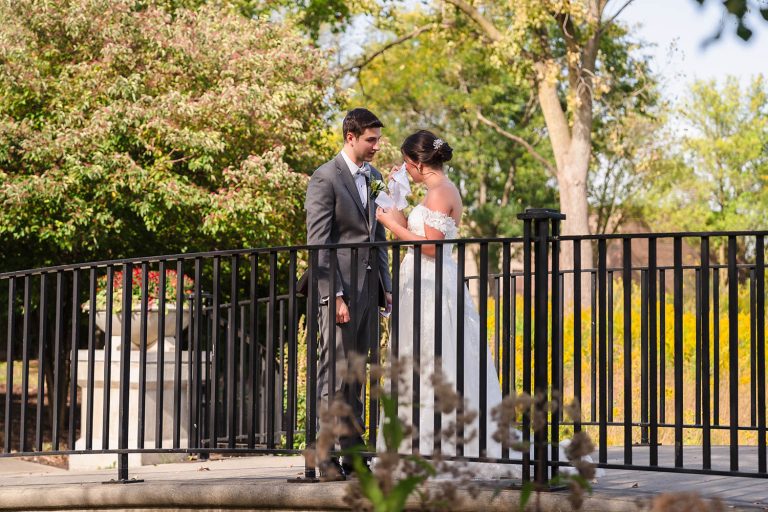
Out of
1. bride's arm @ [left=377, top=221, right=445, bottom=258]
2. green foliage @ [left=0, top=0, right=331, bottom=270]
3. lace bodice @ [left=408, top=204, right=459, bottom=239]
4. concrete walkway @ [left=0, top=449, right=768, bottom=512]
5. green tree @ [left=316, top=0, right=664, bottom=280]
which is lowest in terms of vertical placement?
concrete walkway @ [left=0, top=449, right=768, bottom=512]

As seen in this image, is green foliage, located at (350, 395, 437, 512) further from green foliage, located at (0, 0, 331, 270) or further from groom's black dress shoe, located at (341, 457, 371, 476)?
green foliage, located at (0, 0, 331, 270)

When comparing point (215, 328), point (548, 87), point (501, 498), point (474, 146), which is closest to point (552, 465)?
point (501, 498)

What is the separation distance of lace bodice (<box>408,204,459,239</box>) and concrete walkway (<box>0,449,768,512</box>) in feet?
4.95

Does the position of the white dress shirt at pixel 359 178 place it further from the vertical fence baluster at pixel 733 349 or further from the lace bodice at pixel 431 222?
the vertical fence baluster at pixel 733 349

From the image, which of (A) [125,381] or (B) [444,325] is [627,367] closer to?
(B) [444,325]

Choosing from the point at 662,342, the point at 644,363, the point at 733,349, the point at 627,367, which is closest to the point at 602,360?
the point at 627,367

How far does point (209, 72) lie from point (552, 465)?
10388 mm

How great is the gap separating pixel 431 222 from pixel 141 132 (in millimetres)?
8076

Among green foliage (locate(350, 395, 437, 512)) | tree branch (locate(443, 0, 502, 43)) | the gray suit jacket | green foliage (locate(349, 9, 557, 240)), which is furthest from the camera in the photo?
green foliage (locate(349, 9, 557, 240))

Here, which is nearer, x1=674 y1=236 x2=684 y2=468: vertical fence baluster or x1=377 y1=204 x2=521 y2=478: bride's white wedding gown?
x1=674 y1=236 x2=684 y2=468: vertical fence baluster

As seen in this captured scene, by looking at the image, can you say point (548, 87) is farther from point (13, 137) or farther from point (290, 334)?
point (290, 334)

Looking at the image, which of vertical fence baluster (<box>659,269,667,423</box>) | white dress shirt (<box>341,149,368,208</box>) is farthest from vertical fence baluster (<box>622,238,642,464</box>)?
white dress shirt (<box>341,149,368,208</box>)

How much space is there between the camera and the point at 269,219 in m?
14.1

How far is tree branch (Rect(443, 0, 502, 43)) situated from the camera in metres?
22.7
